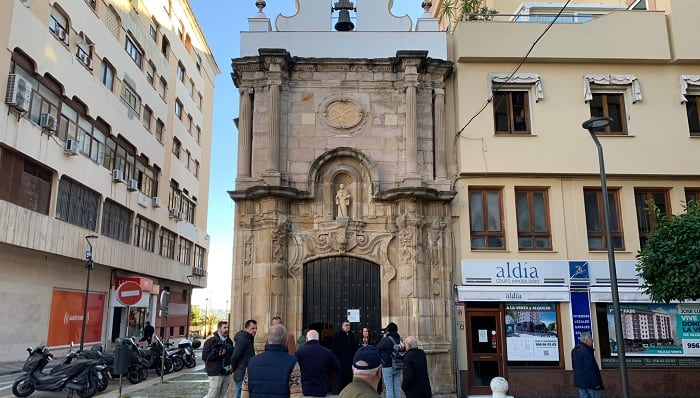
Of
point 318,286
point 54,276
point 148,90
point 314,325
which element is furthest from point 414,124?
point 148,90

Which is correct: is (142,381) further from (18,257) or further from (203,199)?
(203,199)

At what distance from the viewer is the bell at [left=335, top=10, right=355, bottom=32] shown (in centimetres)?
1569

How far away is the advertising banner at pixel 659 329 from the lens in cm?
1377

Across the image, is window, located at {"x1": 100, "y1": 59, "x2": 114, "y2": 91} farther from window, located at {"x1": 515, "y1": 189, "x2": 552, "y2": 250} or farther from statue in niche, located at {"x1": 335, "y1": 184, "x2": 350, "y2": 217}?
window, located at {"x1": 515, "y1": 189, "x2": 552, "y2": 250}

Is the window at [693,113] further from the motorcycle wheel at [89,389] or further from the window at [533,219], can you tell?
the motorcycle wheel at [89,389]

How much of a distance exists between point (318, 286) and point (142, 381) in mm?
6146

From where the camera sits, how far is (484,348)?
13758 millimetres

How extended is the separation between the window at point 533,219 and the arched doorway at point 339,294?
3966 mm

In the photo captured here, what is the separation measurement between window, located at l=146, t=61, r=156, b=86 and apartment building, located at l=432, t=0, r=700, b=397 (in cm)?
2236

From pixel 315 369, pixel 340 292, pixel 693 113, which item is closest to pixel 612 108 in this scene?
pixel 693 113

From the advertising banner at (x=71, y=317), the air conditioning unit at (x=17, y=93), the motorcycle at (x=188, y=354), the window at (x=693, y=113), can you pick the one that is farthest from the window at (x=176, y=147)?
the window at (x=693, y=113)

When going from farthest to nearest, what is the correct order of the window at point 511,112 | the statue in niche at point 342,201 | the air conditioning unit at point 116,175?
the air conditioning unit at point 116,175 < the window at point 511,112 < the statue in niche at point 342,201

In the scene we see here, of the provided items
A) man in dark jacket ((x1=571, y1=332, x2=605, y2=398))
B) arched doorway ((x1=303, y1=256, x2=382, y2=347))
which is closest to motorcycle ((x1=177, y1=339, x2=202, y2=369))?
arched doorway ((x1=303, y1=256, x2=382, y2=347))

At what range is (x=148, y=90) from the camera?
3228cm
